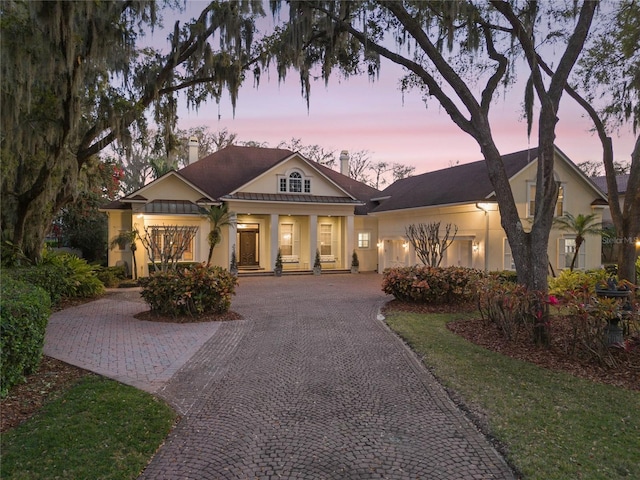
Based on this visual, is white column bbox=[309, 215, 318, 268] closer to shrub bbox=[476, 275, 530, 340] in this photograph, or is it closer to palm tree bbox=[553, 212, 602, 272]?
palm tree bbox=[553, 212, 602, 272]

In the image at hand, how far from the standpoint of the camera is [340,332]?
8336mm

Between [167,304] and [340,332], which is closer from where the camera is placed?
[340,332]

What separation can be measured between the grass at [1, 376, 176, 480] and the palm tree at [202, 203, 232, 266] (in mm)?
14321

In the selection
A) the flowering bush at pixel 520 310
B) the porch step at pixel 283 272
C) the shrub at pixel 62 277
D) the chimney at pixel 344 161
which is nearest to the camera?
the flowering bush at pixel 520 310

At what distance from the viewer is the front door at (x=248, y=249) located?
2197 centimetres

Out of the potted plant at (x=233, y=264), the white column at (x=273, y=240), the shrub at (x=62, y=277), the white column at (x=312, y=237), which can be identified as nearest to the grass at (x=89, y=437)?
the shrub at (x=62, y=277)

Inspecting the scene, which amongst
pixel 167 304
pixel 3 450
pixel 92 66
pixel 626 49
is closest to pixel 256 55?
pixel 92 66

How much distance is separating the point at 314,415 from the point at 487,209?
1371 centimetres

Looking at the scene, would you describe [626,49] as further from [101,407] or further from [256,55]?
[101,407]

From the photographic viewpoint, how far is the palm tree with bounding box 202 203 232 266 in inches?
743

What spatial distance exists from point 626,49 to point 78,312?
14839 millimetres

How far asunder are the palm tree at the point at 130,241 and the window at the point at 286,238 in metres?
7.10

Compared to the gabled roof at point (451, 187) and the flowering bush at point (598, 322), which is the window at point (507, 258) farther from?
the flowering bush at point (598, 322)

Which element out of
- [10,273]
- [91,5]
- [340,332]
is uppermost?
[91,5]
